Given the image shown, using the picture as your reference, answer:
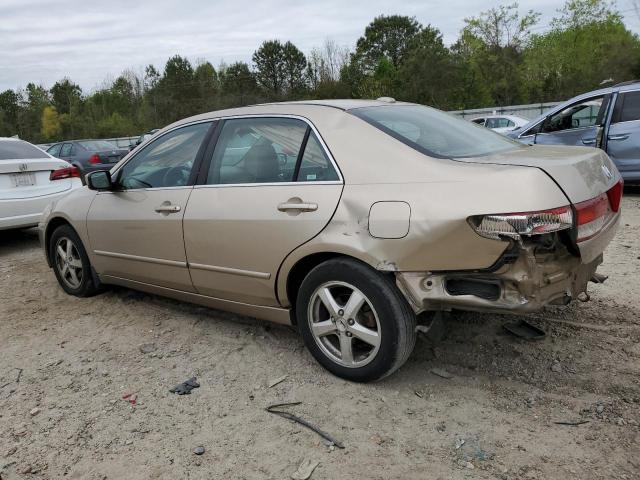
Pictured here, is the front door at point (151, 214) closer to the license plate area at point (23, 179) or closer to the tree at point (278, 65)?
the license plate area at point (23, 179)

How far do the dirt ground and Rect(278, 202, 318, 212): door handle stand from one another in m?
1.02

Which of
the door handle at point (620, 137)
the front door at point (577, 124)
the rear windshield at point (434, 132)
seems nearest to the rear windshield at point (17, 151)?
the rear windshield at point (434, 132)

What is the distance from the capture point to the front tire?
285cm

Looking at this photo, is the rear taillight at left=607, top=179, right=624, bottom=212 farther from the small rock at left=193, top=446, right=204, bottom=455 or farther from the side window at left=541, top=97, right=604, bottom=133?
the side window at left=541, top=97, right=604, bottom=133

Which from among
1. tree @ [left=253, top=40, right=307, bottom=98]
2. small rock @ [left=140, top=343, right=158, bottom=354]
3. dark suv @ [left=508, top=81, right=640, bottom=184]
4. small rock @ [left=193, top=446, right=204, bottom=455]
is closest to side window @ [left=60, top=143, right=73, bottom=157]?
dark suv @ [left=508, top=81, right=640, bottom=184]

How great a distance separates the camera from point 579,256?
2676mm

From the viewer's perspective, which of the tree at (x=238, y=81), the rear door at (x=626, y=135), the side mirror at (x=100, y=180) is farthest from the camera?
the tree at (x=238, y=81)

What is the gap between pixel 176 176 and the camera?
13.0 ft

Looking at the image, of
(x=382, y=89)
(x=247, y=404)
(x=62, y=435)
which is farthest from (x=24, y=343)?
(x=382, y=89)

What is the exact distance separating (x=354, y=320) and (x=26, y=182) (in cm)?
593

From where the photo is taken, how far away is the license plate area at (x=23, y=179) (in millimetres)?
7016

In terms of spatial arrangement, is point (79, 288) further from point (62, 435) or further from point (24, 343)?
point (62, 435)

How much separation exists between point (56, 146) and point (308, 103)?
14979 millimetres

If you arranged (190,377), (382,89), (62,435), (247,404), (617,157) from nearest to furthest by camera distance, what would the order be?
(62,435), (247,404), (190,377), (617,157), (382,89)
